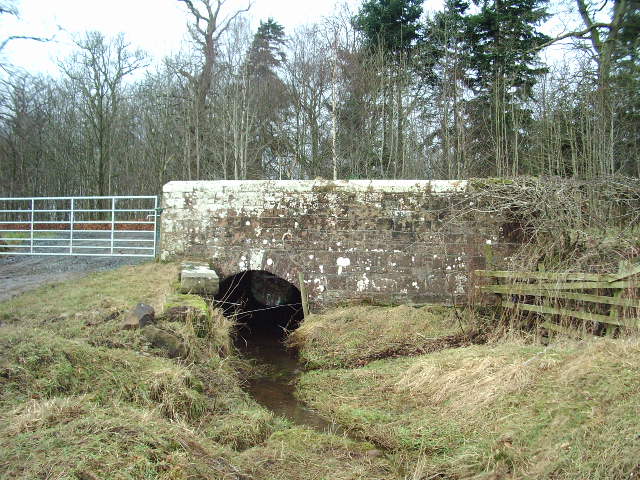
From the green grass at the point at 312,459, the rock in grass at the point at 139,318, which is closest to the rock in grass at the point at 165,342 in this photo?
the rock in grass at the point at 139,318

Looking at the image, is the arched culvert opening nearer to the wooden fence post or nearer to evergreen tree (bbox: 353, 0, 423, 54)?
the wooden fence post

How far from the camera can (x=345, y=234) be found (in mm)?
9828

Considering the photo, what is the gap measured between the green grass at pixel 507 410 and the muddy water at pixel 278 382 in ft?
0.71

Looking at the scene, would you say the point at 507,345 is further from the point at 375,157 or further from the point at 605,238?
the point at 375,157

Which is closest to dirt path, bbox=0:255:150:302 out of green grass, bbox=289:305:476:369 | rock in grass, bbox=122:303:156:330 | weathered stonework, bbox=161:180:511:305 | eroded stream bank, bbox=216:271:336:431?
weathered stonework, bbox=161:180:511:305

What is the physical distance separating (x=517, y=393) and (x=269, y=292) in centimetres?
814

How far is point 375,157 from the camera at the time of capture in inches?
778

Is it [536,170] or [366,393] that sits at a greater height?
[536,170]

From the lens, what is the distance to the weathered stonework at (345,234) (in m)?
9.65

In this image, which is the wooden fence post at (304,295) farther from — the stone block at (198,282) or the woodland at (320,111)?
the woodland at (320,111)

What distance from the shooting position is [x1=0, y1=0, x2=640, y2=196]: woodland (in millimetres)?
17469

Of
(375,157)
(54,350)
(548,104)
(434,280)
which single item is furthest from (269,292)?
(548,104)

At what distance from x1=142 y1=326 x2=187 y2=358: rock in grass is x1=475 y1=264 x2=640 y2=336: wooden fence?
4872 mm

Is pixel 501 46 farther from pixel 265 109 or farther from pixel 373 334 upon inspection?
pixel 373 334
